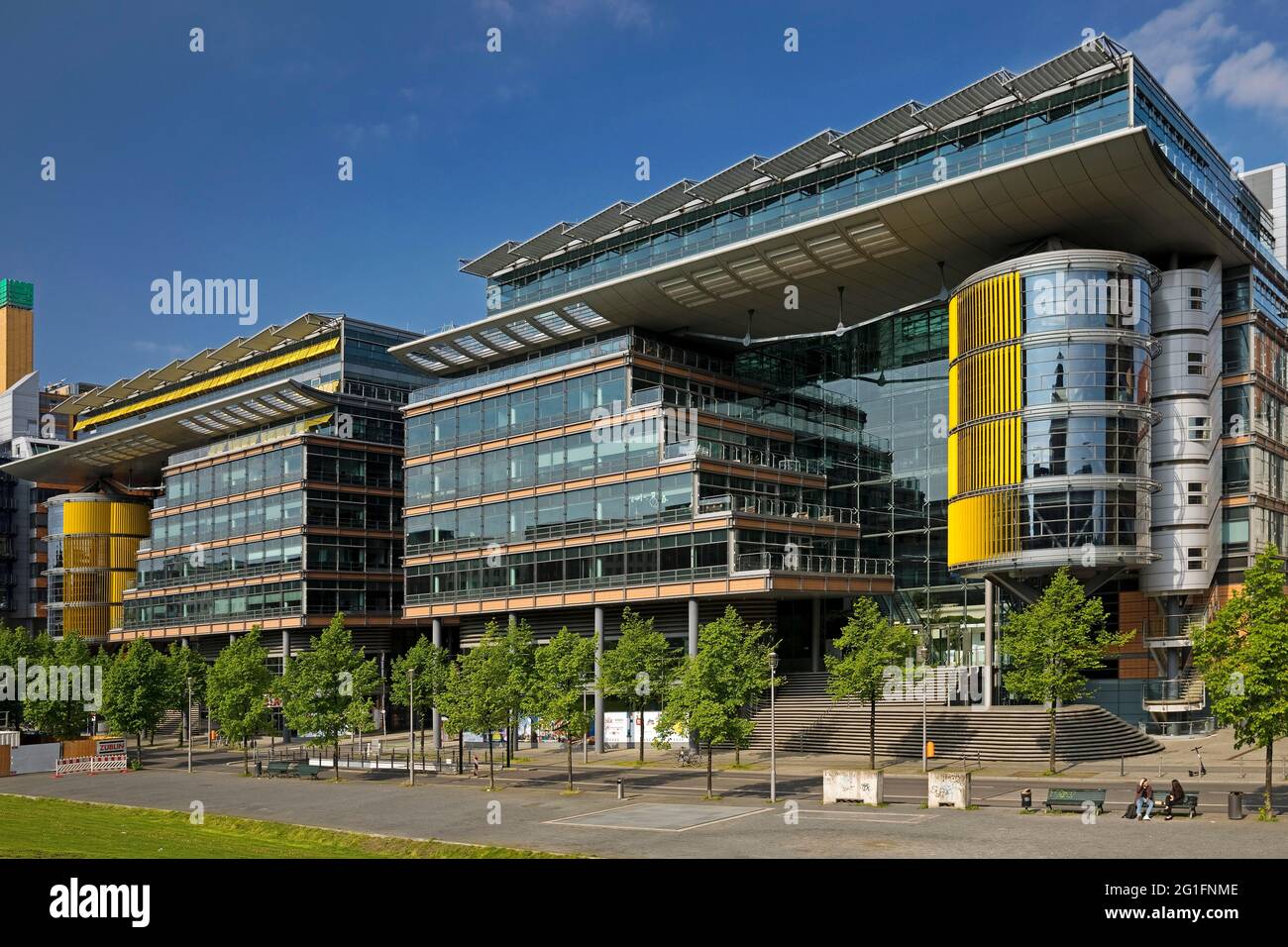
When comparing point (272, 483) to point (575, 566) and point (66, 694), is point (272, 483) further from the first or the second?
point (575, 566)

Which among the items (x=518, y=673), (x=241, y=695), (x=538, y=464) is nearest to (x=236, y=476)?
(x=538, y=464)

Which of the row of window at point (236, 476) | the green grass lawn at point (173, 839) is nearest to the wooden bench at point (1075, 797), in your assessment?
the green grass lawn at point (173, 839)

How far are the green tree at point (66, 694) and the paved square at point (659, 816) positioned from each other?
5446 cm

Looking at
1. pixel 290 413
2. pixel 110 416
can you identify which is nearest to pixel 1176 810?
pixel 290 413

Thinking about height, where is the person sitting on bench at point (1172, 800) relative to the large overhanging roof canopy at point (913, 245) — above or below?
below

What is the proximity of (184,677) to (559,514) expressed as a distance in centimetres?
3034

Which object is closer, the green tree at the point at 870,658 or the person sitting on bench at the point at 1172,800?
the person sitting on bench at the point at 1172,800

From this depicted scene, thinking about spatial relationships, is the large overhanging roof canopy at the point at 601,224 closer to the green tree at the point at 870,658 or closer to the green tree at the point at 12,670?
the green tree at the point at 870,658

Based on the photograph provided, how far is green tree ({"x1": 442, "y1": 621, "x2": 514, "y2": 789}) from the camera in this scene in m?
58.7

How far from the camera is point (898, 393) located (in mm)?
85375

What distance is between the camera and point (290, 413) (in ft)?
352

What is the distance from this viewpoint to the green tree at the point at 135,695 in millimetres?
78812

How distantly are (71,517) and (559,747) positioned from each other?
8015 cm

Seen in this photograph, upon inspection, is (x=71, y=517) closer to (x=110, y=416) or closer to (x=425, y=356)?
(x=110, y=416)
